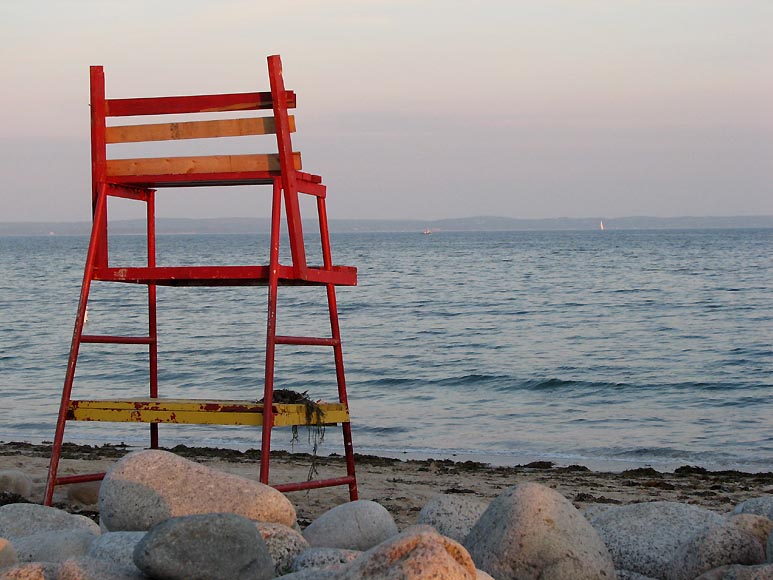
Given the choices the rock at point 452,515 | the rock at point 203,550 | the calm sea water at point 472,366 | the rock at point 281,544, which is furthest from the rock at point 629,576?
the calm sea water at point 472,366

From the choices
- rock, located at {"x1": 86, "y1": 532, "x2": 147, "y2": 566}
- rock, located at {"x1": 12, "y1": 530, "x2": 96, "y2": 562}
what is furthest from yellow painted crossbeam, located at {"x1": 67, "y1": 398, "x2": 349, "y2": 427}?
rock, located at {"x1": 86, "y1": 532, "x2": 147, "y2": 566}

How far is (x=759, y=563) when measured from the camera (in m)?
4.94

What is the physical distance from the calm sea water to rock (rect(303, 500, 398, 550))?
7305mm

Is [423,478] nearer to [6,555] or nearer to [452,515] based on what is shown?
[452,515]

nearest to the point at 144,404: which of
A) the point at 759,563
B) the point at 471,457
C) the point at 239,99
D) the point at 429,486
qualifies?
the point at 239,99

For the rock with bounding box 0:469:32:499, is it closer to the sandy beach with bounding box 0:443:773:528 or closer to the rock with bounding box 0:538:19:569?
the sandy beach with bounding box 0:443:773:528

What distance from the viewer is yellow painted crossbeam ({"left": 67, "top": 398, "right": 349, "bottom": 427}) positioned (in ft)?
20.4

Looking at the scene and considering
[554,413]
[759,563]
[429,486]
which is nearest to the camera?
[759,563]

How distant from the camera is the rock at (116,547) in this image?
4719 mm

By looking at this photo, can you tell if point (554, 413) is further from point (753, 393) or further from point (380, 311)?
point (380, 311)

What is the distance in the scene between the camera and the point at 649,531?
5.54 metres

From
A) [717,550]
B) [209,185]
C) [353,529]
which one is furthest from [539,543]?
[209,185]

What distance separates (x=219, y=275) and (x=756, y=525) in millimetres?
3084

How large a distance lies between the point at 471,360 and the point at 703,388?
5581mm
